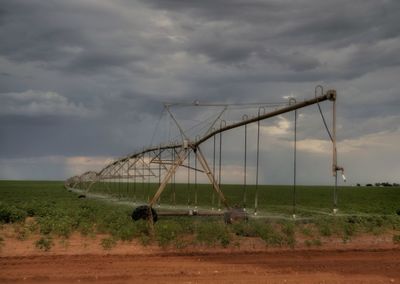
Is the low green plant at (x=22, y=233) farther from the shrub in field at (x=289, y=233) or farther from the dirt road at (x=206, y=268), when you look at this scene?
the shrub in field at (x=289, y=233)

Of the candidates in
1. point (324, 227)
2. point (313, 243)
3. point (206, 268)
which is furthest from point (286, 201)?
point (206, 268)

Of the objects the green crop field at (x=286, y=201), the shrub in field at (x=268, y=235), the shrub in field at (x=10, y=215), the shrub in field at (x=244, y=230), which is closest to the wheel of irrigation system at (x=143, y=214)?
the shrub in field at (x=244, y=230)

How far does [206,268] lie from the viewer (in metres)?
17.0

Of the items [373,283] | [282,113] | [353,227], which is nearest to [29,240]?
[282,113]

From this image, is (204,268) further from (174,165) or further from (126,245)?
(174,165)

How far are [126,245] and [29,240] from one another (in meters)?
4.26

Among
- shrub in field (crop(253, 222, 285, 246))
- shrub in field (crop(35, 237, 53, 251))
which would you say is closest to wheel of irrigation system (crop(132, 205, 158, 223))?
shrub in field (crop(253, 222, 285, 246))

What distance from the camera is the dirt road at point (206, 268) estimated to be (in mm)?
15492

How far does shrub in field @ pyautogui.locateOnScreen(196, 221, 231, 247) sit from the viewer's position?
72.9ft

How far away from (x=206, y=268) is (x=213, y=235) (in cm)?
596

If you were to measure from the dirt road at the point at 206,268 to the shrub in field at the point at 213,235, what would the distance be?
2.15 metres

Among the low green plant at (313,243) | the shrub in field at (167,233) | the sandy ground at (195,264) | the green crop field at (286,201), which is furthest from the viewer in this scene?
the green crop field at (286,201)

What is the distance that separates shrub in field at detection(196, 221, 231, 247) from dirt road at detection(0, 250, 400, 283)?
2152 millimetres

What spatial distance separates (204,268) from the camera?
17.0 meters
